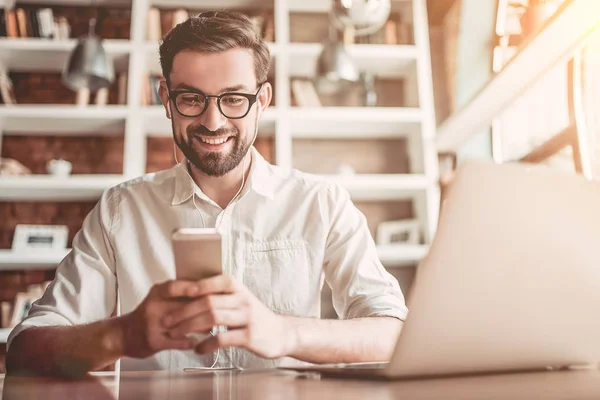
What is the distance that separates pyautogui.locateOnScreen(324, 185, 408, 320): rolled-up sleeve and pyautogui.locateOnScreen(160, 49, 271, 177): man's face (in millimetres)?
324

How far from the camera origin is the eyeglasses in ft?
4.97

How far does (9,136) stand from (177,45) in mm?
2393

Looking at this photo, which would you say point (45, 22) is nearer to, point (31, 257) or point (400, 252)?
point (31, 257)

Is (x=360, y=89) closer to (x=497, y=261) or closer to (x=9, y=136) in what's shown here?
(x=9, y=136)

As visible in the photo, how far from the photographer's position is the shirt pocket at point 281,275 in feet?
4.86

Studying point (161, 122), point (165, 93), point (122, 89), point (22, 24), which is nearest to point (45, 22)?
point (22, 24)

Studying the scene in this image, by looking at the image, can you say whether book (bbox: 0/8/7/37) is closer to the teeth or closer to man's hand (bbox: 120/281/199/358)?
the teeth

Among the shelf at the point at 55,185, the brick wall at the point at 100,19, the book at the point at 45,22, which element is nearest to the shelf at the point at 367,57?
the brick wall at the point at 100,19

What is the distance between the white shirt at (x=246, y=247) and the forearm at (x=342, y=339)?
0.60 ft

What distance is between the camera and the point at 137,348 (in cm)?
86

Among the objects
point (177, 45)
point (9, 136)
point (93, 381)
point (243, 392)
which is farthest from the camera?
point (9, 136)

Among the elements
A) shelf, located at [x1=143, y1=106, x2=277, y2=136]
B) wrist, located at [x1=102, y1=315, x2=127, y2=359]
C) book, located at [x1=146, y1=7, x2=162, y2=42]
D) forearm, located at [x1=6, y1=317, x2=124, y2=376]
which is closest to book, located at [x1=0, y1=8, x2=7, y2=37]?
book, located at [x1=146, y1=7, x2=162, y2=42]

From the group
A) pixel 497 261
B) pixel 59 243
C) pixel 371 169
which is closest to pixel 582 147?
pixel 371 169

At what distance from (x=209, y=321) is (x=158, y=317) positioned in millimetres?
86
